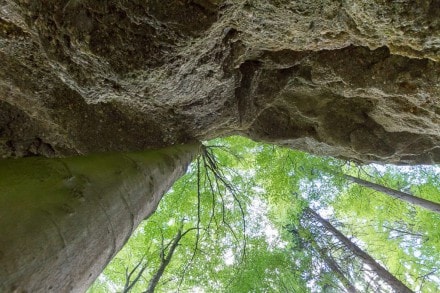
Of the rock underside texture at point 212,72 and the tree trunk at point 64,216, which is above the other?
the rock underside texture at point 212,72

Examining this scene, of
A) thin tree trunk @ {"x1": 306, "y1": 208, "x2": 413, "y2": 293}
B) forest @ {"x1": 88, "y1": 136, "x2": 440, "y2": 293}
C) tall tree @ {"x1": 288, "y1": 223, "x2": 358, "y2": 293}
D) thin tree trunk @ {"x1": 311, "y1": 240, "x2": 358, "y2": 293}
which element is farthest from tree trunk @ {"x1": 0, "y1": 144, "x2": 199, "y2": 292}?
tall tree @ {"x1": 288, "y1": 223, "x2": 358, "y2": 293}

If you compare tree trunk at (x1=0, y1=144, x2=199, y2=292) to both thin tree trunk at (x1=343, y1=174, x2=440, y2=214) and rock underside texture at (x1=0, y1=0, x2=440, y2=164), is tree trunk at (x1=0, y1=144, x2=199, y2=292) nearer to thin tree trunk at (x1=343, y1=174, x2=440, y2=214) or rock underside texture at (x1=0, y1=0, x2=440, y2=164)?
rock underside texture at (x1=0, y1=0, x2=440, y2=164)

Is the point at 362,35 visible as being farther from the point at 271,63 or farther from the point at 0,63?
the point at 0,63

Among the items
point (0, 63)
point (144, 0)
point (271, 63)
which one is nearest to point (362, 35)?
point (271, 63)

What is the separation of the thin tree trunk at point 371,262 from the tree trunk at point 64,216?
29.0 ft

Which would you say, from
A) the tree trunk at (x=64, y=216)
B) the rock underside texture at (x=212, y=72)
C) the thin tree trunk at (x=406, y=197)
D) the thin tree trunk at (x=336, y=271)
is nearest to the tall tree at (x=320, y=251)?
the thin tree trunk at (x=336, y=271)

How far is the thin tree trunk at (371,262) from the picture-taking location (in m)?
9.04

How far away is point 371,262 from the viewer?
10898 millimetres

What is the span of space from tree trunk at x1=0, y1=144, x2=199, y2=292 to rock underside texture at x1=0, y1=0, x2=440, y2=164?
2.17 ft

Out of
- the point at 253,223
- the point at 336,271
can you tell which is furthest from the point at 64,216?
the point at 336,271

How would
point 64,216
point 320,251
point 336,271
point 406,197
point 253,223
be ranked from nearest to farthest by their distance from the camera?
1. point 64,216
2. point 406,197
3. point 253,223
4. point 336,271
5. point 320,251

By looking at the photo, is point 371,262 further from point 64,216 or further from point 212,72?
point 64,216

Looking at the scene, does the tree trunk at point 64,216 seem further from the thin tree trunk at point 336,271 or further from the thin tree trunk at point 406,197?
the thin tree trunk at point 336,271

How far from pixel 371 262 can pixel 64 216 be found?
1131 centimetres
